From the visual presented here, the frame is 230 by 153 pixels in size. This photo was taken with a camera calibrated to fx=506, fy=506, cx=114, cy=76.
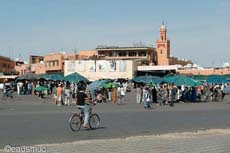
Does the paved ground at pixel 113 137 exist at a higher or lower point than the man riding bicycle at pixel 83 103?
lower

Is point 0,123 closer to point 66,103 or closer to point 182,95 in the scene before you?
point 66,103

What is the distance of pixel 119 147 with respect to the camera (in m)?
12.1

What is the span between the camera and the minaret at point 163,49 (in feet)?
426

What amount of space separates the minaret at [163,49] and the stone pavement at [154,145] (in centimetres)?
11502

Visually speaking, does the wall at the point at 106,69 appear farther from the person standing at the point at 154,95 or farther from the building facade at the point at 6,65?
the person standing at the point at 154,95

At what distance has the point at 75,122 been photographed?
1731 centimetres

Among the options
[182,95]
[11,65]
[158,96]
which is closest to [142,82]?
[182,95]

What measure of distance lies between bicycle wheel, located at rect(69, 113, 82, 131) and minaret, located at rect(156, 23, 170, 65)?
369 feet

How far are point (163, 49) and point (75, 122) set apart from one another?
381 feet

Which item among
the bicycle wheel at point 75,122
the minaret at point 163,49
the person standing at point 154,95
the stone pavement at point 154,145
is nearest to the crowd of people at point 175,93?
the person standing at point 154,95

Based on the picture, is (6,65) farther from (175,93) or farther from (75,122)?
(75,122)

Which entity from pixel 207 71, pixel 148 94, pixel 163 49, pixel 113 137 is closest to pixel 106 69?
pixel 207 71

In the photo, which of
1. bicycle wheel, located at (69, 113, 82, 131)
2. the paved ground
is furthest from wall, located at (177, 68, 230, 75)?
bicycle wheel, located at (69, 113, 82, 131)

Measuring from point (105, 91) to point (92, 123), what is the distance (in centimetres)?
2596
